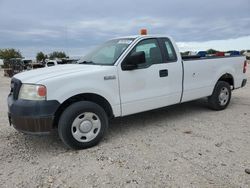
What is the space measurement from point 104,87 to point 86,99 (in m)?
0.37

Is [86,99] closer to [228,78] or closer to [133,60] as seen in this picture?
[133,60]

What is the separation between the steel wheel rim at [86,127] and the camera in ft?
12.1

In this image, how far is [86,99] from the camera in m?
3.94

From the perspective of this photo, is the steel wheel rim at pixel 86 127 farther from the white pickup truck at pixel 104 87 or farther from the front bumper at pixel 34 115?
the front bumper at pixel 34 115

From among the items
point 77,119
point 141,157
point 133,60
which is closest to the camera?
point 141,157

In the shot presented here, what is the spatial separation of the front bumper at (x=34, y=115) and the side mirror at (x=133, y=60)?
136 centimetres

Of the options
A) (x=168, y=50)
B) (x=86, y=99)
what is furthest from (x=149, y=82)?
(x=86, y=99)

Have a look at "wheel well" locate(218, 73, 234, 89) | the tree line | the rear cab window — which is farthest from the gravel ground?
the tree line

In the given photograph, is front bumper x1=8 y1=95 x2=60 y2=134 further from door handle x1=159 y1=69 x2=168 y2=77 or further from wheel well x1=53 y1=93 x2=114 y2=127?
door handle x1=159 y1=69 x2=168 y2=77

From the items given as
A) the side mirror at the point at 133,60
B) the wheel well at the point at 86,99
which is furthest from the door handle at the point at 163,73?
the wheel well at the point at 86,99

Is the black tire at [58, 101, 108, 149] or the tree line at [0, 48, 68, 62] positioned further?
the tree line at [0, 48, 68, 62]

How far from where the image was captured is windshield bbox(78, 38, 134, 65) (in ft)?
14.2

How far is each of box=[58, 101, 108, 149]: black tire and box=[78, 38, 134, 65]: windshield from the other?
92cm

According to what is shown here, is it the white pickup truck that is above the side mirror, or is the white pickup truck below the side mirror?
below
